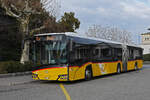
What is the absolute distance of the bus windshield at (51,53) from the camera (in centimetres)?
1328

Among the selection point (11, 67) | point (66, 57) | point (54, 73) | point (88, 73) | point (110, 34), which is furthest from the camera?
point (110, 34)

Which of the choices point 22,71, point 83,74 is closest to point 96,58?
point 83,74

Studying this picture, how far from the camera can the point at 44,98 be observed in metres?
9.30

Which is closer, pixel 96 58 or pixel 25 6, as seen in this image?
pixel 96 58

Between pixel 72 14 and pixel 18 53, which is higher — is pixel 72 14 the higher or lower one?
the higher one

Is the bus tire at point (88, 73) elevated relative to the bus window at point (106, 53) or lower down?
lower down

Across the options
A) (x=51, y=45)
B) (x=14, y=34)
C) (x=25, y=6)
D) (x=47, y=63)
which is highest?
(x=25, y=6)

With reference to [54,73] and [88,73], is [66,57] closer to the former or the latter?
[54,73]

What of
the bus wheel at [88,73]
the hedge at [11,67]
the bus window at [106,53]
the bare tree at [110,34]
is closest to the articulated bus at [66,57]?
the bus wheel at [88,73]

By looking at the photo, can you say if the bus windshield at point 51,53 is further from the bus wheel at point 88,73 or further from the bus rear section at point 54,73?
the bus wheel at point 88,73

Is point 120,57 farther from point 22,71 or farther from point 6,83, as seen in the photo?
point 6,83

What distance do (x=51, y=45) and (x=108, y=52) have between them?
6.95 metres

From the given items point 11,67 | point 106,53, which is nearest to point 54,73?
point 11,67

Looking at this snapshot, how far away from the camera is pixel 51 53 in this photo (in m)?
13.5
